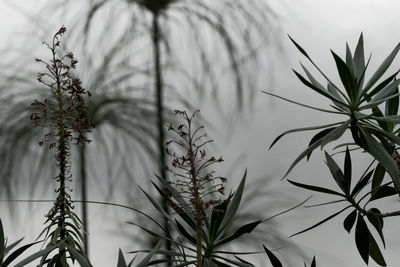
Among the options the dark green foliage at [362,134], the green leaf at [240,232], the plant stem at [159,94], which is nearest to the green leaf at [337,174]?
the dark green foliage at [362,134]

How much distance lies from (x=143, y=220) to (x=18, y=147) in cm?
42

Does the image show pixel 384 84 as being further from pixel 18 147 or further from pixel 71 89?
pixel 18 147

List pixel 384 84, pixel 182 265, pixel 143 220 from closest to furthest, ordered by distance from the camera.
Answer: pixel 182 265 < pixel 384 84 < pixel 143 220

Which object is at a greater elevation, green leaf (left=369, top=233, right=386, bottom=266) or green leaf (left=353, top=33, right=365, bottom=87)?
green leaf (left=353, top=33, right=365, bottom=87)

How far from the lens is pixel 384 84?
0.58 m

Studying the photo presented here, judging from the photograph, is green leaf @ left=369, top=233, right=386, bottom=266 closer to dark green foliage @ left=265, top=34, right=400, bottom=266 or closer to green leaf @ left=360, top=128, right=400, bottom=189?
dark green foliage @ left=265, top=34, right=400, bottom=266

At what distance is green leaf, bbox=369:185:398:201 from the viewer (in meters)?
0.61

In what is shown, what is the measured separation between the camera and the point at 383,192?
62 cm

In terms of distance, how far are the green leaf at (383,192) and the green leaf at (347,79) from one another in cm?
11

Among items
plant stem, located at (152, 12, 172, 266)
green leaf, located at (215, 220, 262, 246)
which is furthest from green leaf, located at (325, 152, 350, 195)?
plant stem, located at (152, 12, 172, 266)

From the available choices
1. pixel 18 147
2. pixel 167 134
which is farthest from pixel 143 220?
pixel 18 147

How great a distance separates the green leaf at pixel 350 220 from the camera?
645 millimetres

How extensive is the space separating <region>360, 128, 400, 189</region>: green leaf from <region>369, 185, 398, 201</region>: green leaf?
8 centimetres

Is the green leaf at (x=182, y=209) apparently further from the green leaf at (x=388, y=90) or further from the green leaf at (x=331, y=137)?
the green leaf at (x=388, y=90)
